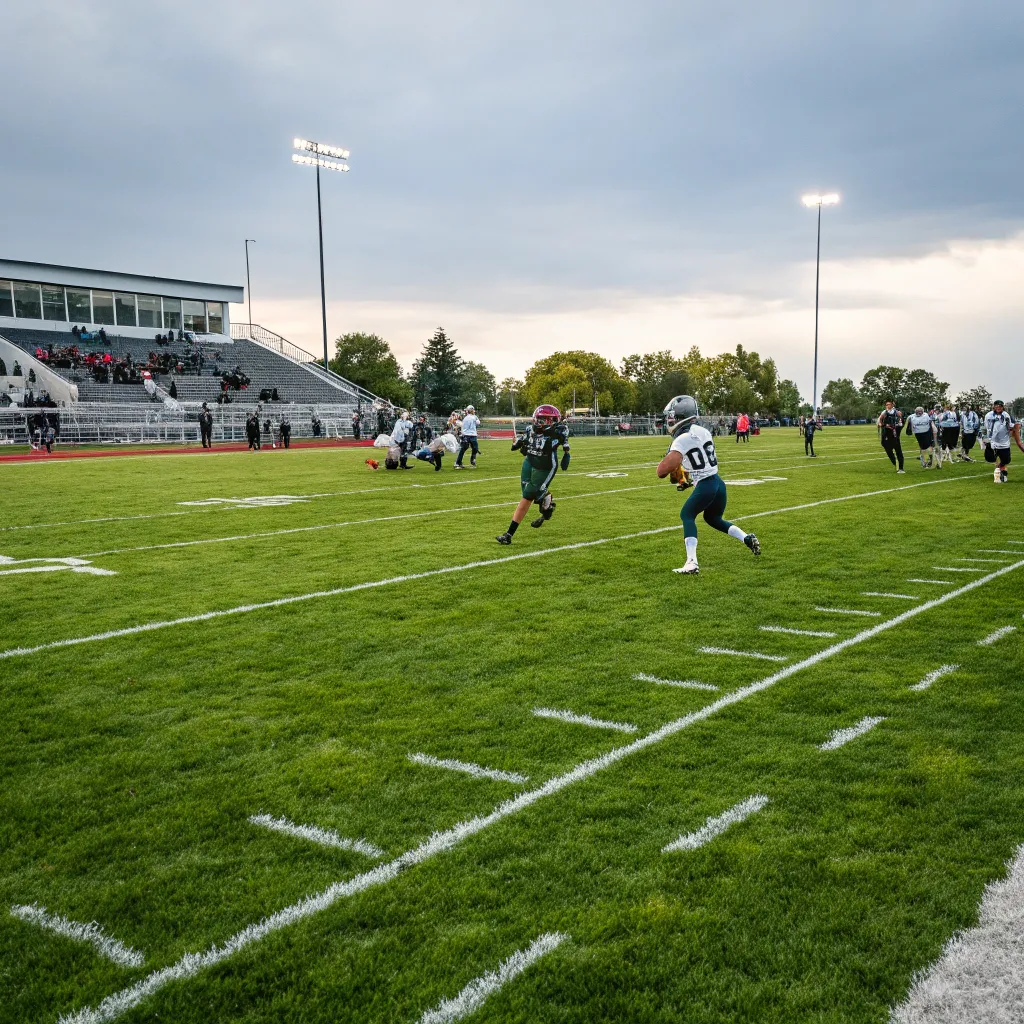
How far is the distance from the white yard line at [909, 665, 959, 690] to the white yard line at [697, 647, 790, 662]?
2.89 ft

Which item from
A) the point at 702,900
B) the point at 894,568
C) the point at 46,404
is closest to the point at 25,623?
the point at 702,900

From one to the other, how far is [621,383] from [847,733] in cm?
13162

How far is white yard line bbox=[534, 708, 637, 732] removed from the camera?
4.99m

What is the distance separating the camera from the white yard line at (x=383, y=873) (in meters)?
2.79

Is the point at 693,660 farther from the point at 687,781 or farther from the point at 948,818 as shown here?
the point at 948,818

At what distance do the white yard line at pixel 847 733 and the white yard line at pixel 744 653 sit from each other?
1235 millimetres

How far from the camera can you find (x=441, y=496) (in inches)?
694

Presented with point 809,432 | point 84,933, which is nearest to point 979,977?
point 84,933

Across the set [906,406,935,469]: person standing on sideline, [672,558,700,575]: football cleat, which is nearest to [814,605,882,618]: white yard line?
[672,558,700,575]: football cleat

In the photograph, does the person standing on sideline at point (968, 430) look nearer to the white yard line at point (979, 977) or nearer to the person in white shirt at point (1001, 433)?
the person in white shirt at point (1001, 433)

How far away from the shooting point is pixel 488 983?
284cm

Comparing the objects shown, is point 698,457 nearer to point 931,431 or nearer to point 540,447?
point 540,447

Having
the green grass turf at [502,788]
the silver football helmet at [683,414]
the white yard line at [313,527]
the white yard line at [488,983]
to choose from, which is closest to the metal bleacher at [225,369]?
the white yard line at [313,527]

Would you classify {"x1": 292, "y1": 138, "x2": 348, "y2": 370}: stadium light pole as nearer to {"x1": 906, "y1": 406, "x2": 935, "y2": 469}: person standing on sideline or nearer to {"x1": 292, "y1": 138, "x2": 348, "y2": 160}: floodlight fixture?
{"x1": 292, "y1": 138, "x2": 348, "y2": 160}: floodlight fixture
